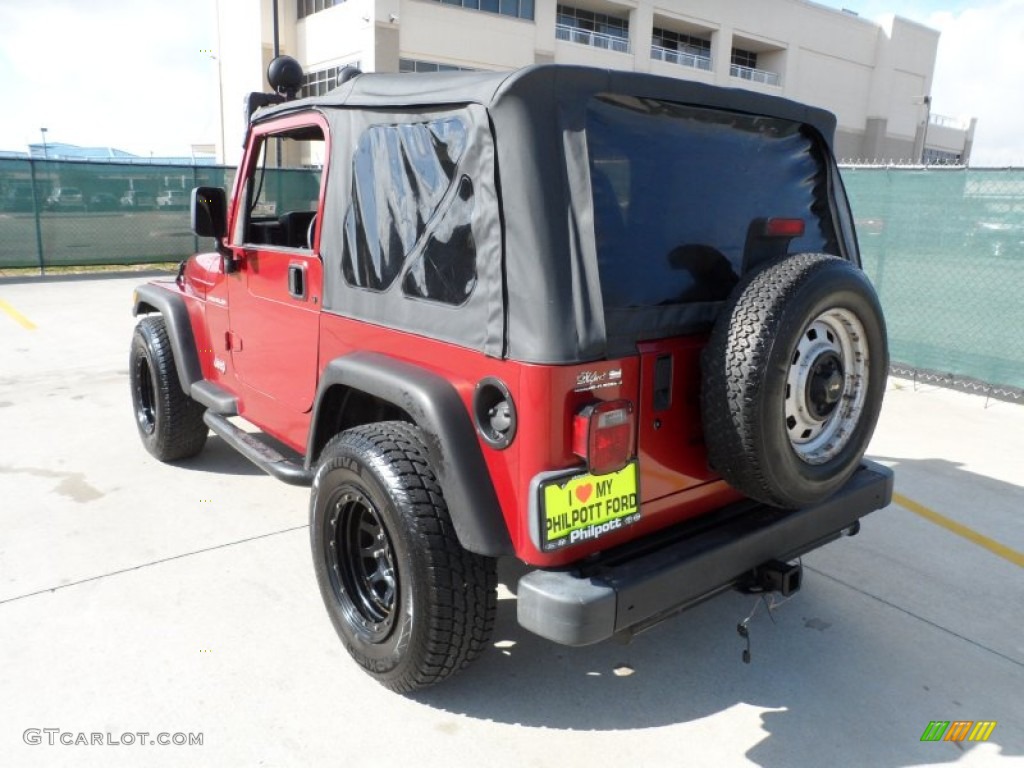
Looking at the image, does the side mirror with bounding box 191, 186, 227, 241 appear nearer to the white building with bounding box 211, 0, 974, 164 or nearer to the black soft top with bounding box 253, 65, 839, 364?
the black soft top with bounding box 253, 65, 839, 364

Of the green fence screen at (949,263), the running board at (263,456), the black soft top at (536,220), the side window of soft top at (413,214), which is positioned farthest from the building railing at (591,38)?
the black soft top at (536,220)

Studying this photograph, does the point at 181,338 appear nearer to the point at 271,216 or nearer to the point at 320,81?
the point at 271,216

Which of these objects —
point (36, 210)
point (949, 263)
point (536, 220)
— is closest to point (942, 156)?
point (949, 263)

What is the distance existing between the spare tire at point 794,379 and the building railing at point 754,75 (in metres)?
48.7

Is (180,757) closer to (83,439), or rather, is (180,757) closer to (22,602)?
(22,602)

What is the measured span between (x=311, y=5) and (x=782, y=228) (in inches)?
1532

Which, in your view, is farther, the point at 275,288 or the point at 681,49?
the point at 681,49

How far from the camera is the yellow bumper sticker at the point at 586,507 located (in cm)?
230

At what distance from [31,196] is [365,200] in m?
13.8

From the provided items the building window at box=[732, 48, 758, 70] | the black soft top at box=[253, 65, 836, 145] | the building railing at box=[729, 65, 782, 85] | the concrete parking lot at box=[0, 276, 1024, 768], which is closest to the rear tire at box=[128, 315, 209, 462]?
the concrete parking lot at box=[0, 276, 1024, 768]

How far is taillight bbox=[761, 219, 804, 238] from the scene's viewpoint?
2.86 metres

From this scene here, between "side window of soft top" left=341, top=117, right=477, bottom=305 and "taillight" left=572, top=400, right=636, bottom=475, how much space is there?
1.91ft

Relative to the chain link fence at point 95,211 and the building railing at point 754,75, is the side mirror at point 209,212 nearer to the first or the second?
the chain link fence at point 95,211

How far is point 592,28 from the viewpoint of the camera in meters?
41.7
